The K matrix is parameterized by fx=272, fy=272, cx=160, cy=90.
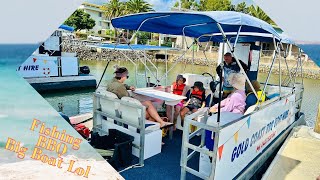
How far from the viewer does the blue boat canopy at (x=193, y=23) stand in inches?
129

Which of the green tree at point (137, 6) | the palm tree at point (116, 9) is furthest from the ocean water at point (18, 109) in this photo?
the palm tree at point (116, 9)

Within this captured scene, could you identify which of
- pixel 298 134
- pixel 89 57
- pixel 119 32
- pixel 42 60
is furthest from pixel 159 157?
pixel 89 57

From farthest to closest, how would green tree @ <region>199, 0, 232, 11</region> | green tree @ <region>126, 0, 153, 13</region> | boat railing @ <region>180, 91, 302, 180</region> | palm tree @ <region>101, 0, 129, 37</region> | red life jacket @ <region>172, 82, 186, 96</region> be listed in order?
palm tree @ <region>101, 0, 129, 37</region> < green tree @ <region>126, 0, 153, 13</region> < green tree @ <region>199, 0, 232, 11</region> < red life jacket @ <region>172, 82, 186, 96</region> < boat railing @ <region>180, 91, 302, 180</region>

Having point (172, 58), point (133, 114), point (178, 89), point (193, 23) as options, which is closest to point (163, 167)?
point (133, 114)

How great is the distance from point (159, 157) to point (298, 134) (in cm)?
372

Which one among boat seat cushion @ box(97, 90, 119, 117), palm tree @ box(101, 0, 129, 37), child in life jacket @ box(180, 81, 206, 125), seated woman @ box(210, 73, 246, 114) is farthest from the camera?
palm tree @ box(101, 0, 129, 37)

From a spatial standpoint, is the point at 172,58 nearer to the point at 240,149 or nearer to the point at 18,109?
the point at 240,149

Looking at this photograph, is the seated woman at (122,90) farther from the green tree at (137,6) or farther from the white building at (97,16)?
the white building at (97,16)

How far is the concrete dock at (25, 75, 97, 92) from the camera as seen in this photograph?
13414 millimetres

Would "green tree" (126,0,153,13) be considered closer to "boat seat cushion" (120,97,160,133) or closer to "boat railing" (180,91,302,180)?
"boat seat cushion" (120,97,160,133)

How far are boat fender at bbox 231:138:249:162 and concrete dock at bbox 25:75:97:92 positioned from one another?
1166 centimetres

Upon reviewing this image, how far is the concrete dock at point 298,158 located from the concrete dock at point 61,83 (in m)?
11.4

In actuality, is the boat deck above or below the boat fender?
below

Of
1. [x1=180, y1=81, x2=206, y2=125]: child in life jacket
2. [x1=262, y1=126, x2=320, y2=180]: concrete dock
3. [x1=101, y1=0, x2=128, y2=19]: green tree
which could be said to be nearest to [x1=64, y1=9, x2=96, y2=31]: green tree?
[x1=101, y1=0, x2=128, y2=19]: green tree
